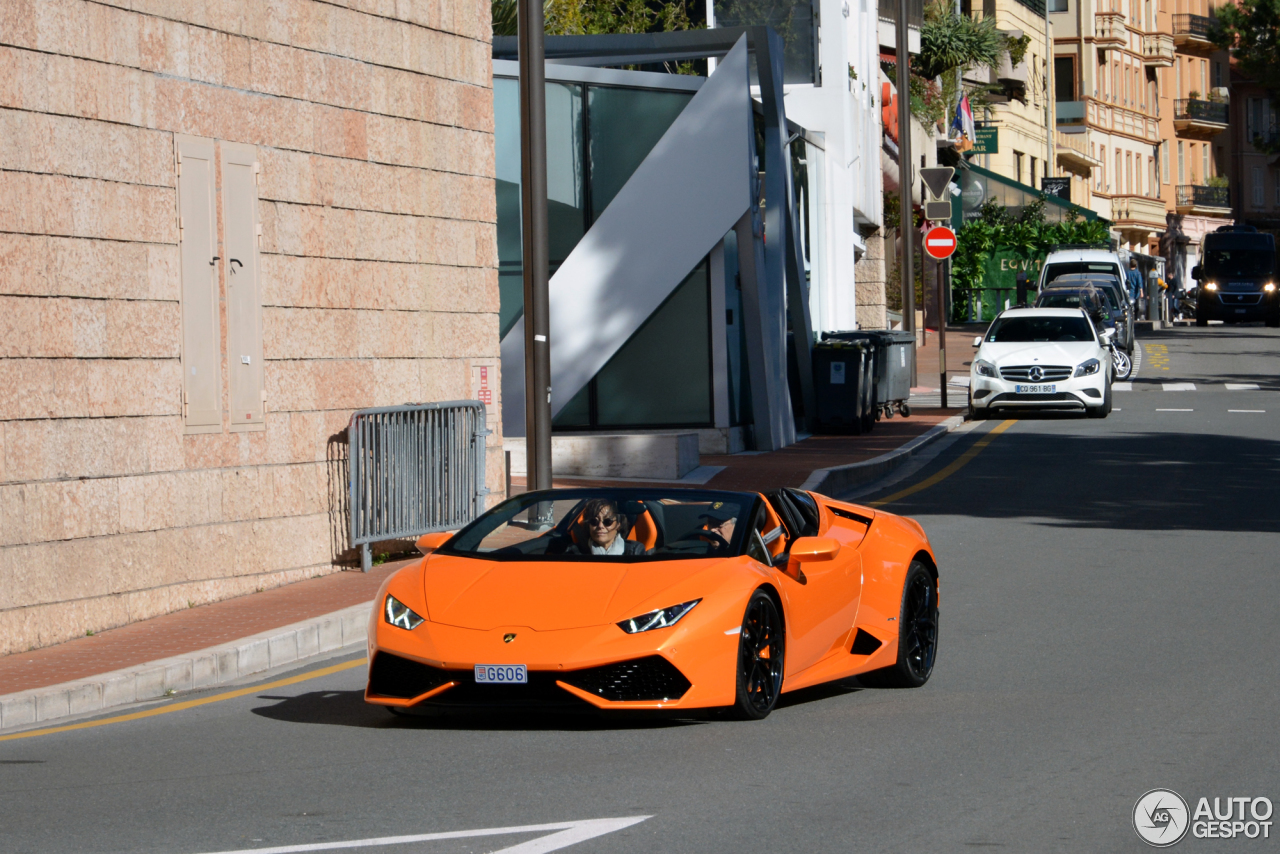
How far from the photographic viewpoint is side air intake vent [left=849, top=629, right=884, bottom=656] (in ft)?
28.6

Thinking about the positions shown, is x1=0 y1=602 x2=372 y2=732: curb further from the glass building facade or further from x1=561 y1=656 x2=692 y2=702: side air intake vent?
the glass building facade

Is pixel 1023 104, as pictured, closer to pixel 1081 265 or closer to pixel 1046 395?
pixel 1081 265

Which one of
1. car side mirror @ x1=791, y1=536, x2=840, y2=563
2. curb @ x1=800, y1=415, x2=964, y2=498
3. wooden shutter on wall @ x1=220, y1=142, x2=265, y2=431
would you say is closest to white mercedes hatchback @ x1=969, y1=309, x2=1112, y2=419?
curb @ x1=800, y1=415, x2=964, y2=498

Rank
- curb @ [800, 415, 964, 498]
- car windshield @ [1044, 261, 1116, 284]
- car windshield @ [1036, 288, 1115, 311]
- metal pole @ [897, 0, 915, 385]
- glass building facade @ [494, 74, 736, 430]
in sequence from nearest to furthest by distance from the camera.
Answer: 1. curb @ [800, 415, 964, 498]
2. glass building facade @ [494, 74, 736, 430]
3. metal pole @ [897, 0, 915, 385]
4. car windshield @ [1036, 288, 1115, 311]
5. car windshield @ [1044, 261, 1116, 284]

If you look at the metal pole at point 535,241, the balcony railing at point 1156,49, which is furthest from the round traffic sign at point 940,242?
the balcony railing at point 1156,49

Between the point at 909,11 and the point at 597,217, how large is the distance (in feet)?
91.5

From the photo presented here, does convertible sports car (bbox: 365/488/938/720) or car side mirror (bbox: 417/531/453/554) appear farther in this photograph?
car side mirror (bbox: 417/531/453/554)

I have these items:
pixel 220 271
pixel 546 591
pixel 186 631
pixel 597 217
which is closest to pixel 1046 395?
pixel 597 217

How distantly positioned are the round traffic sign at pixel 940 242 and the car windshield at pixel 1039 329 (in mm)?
1438

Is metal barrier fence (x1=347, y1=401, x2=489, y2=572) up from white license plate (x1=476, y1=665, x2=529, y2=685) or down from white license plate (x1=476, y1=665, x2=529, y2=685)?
up

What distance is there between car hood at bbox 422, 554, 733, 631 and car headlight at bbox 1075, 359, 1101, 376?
20237 millimetres

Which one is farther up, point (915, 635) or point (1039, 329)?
point (1039, 329)

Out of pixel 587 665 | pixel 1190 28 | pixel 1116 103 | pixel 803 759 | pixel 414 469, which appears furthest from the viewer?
pixel 1190 28

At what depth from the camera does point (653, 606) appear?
7.61m
